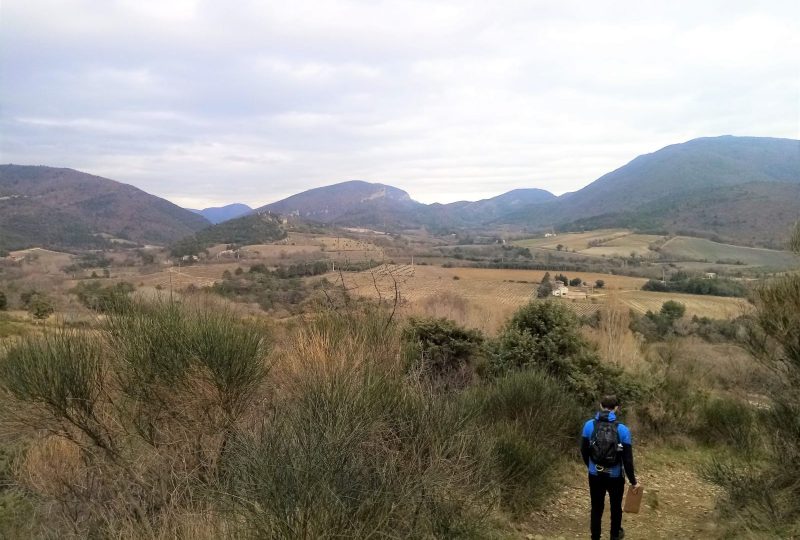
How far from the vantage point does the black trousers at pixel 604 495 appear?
527cm

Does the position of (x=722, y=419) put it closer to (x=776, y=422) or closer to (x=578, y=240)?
(x=776, y=422)

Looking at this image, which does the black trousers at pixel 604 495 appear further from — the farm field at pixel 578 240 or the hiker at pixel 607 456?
the farm field at pixel 578 240

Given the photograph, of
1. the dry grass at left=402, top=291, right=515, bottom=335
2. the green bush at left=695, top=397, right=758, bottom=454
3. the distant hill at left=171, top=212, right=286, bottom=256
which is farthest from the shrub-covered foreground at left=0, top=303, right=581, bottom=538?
the distant hill at left=171, top=212, right=286, bottom=256

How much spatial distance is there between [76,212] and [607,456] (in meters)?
135

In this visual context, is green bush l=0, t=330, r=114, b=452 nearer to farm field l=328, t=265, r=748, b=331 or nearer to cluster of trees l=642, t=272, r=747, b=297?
farm field l=328, t=265, r=748, b=331

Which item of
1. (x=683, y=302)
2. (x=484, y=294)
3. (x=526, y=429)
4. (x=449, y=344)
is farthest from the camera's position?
(x=683, y=302)

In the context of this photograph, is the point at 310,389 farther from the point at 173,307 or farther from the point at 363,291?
the point at 363,291

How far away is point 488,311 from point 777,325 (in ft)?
55.4

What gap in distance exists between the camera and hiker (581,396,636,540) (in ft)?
16.8

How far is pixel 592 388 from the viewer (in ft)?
33.6

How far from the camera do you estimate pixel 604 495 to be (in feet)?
17.7

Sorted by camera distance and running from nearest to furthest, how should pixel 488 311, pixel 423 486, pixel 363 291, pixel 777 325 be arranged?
pixel 423 486
pixel 777 325
pixel 363 291
pixel 488 311

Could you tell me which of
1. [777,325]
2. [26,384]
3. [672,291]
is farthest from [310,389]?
[672,291]

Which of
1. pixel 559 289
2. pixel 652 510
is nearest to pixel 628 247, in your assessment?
pixel 559 289
